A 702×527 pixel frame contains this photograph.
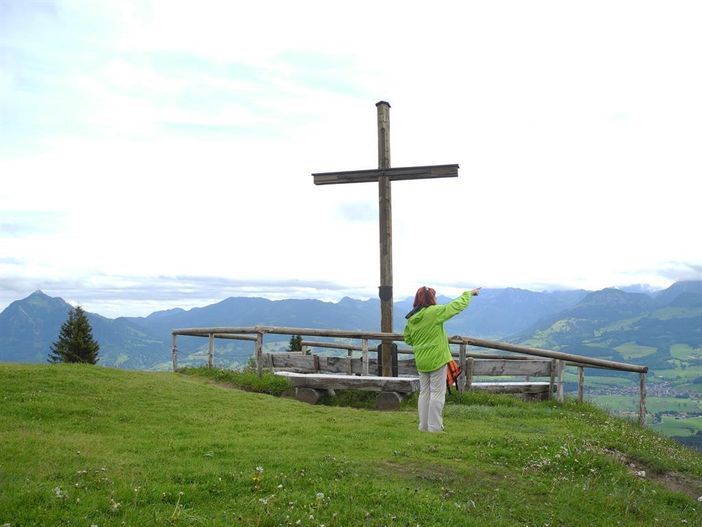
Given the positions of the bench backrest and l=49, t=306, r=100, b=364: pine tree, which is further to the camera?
l=49, t=306, r=100, b=364: pine tree

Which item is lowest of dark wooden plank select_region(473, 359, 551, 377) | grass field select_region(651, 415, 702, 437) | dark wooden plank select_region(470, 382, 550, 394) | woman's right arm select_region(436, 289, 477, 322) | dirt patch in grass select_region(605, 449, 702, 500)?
grass field select_region(651, 415, 702, 437)

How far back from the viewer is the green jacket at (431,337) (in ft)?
38.6

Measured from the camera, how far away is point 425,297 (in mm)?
12039

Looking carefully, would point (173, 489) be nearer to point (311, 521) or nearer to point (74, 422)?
point (311, 521)

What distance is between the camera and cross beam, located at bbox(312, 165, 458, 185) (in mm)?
16312

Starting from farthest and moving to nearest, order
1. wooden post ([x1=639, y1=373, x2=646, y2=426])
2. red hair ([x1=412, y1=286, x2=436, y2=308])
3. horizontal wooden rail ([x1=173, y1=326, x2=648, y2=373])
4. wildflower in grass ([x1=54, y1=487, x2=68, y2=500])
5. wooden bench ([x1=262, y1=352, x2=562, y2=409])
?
wooden post ([x1=639, y1=373, x2=646, y2=426])
horizontal wooden rail ([x1=173, y1=326, x2=648, y2=373])
wooden bench ([x1=262, y1=352, x2=562, y2=409])
red hair ([x1=412, y1=286, x2=436, y2=308])
wildflower in grass ([x1=54, y1=487, x2=68, y2=500])

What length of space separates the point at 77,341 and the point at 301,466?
34064mm

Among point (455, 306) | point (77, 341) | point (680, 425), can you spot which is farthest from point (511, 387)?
point (680, 425)

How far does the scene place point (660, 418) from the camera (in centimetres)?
17875

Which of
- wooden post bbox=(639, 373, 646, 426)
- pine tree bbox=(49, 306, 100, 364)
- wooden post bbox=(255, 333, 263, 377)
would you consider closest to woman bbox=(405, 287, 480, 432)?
wooden post bbox=(255, 333, 263, 377)

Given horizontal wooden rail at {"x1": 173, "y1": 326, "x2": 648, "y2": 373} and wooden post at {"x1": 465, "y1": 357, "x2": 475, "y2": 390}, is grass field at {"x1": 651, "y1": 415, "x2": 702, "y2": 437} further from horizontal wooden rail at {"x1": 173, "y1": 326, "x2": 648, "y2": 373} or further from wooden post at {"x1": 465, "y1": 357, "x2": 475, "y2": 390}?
wooden post at {"x1": 465, "y1": 357, "x2": 475, "y2": 390}

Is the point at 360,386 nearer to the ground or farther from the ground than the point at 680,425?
farther from the ground

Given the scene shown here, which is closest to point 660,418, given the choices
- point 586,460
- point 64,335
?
point 64,335

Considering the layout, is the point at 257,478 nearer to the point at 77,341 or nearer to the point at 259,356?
the point at 259,356
